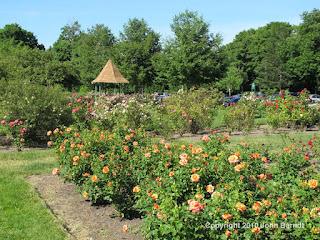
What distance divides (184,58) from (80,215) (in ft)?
73.9

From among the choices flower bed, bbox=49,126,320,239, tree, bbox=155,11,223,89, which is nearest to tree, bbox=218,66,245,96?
tree, bbox=155,11,223,89

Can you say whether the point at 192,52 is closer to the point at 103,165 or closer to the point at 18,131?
the point at 18,131

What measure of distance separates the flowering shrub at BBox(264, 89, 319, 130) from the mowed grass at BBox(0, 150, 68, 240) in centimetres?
687

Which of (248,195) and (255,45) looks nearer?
(248,195)

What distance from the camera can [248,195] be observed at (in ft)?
10.6

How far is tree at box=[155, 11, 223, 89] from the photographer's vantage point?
1023 inches

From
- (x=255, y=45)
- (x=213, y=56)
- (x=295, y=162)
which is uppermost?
(x=255, y=45)

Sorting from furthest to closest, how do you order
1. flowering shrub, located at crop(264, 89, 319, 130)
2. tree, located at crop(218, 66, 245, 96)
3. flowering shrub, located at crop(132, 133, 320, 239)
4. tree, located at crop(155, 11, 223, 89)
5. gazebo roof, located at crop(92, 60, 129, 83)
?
tree, located at crop(218, 66, 245, 96) → tree, located at crop(155, 11, 223, 89) → gazebo roof, located at crop(92, 60, 129, 83) → flowering shrub, located at crop(264, 89, 319, 130) → flowering shrub, located at crop(132, 133, 320, 239)

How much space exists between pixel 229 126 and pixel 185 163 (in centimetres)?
787

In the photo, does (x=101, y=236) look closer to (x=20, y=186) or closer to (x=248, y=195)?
(x=248, y=195)

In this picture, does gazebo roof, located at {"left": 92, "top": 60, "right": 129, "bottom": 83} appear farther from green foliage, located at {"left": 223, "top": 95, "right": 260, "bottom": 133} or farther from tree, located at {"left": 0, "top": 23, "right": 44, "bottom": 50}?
tree, located at {"left": 0, "top": 23, "right": 44, "bottom": 50}

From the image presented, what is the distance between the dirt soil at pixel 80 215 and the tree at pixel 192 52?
834 inches

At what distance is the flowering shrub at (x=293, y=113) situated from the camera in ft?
34.8

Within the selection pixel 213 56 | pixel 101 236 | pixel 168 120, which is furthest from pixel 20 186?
pixel 213 56
